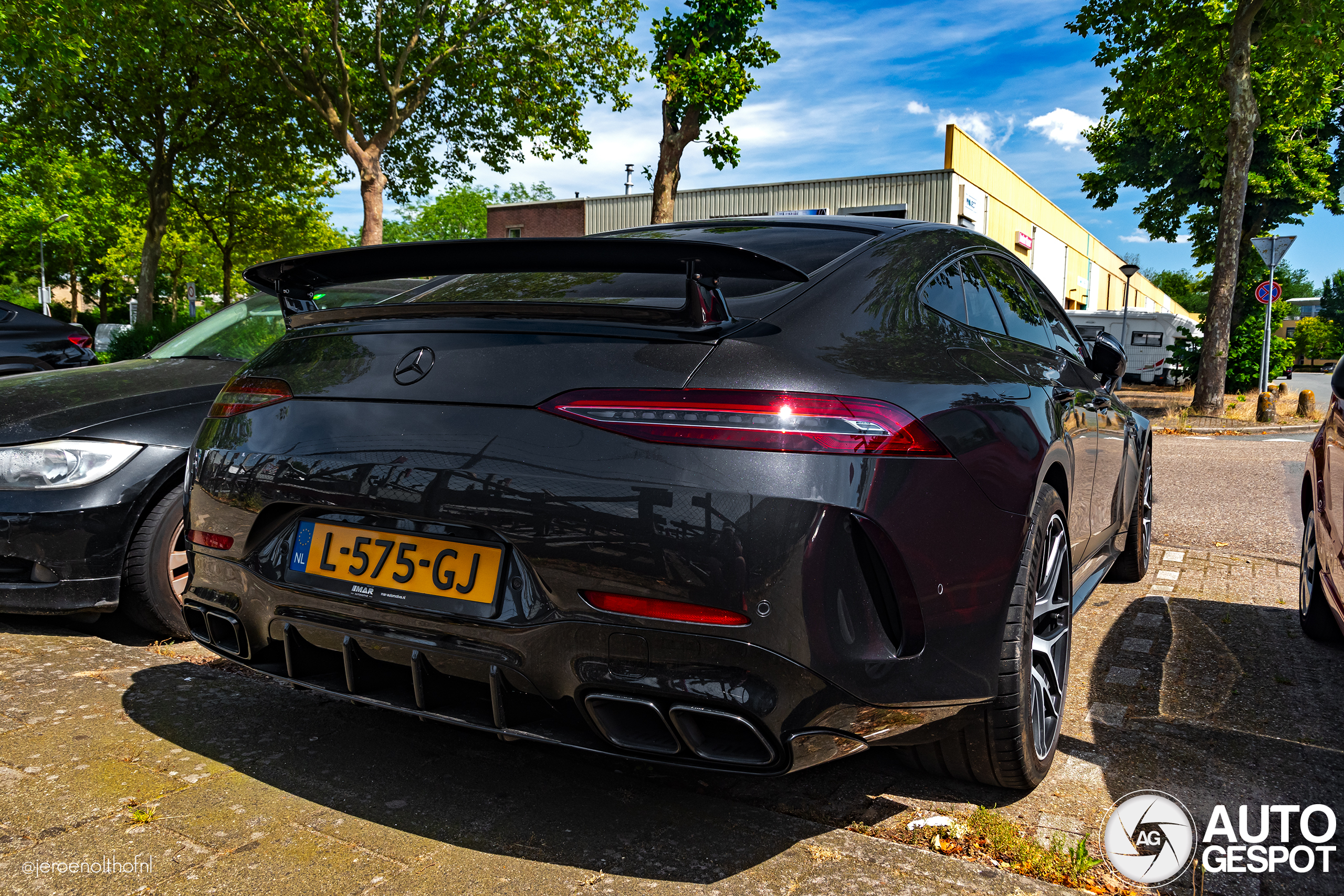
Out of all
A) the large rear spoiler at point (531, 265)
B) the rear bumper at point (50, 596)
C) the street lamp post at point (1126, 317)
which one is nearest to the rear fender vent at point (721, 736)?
the large rear spoiler at point (531, 265)

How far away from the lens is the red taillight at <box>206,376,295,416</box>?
Result: 239cm

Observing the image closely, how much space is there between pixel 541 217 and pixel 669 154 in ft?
102

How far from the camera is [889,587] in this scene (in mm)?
1943

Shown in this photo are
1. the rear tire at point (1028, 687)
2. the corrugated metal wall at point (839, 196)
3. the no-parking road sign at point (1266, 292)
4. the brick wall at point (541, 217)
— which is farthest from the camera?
the brick wall at point (541, 217)

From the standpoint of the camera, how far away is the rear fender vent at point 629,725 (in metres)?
1.91

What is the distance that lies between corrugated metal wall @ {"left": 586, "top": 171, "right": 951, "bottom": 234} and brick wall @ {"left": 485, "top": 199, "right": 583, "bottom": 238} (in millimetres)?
5640

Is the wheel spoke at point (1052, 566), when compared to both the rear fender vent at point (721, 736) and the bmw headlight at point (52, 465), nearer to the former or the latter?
the rear fender vent at point (721, 736)

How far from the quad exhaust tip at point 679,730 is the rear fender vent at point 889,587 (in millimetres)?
344

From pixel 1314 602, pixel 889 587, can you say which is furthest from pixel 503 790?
pixel 1314 602

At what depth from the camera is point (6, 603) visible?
3.49 metres

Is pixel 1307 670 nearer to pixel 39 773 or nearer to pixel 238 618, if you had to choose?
pixel 238 618

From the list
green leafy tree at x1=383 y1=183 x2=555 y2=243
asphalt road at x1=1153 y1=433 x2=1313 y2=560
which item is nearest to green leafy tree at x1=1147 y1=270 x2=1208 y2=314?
green leafy tree at x1=383 y1=183 x2=555 y2=243

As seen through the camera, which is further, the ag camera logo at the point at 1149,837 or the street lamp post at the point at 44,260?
the street lamp post at the point at 44,260

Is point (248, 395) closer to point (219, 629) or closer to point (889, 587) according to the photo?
point (219, 629)
